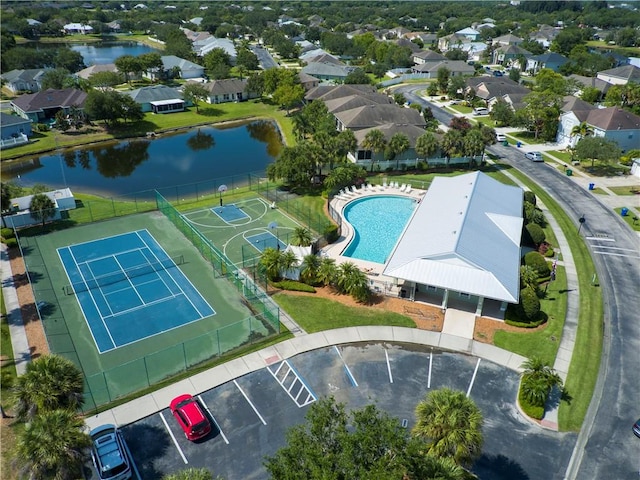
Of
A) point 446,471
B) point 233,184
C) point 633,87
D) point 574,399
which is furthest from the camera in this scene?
point 633,87

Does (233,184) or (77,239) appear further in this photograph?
(233,184)

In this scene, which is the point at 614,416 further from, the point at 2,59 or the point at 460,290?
the point at 2,59

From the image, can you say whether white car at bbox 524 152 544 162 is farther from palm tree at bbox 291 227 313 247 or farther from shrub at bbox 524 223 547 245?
palm tree at bbox 291 227 313 247

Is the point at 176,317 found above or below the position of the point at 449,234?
below

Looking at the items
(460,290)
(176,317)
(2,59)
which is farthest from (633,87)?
(2,59)

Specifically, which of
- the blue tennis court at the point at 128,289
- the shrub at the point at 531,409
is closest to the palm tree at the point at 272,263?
the blue tennis court at the point at 128,289

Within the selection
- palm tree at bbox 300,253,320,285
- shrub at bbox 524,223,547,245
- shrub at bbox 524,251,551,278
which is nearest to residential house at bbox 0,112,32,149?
palm tree at bbox 300,253,320,285

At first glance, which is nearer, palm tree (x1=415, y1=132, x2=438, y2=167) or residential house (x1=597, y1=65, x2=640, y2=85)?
palm tree (x1=415, y1=132, x2=438, y2=167)
